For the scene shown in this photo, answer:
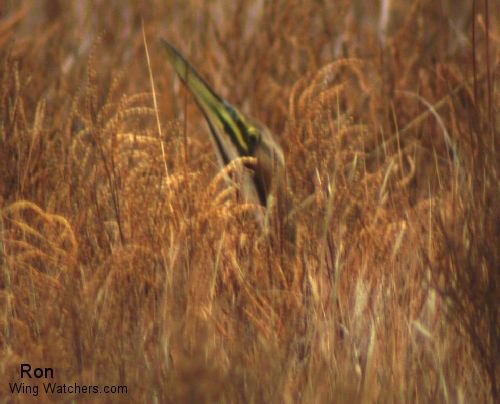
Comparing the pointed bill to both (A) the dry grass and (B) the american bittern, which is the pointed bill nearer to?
(B) the american bittern

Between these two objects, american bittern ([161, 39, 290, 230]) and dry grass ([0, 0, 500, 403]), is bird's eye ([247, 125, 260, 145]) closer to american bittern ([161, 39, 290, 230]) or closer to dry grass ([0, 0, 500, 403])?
american bittern ([161, 39, 290, 230])

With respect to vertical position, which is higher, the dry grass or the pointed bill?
the pointed bill

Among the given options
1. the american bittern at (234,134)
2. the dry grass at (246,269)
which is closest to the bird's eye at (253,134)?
the american bittern at (234,134)

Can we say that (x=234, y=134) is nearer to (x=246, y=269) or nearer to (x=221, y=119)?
(x=221, y=119)

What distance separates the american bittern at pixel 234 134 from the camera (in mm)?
2350

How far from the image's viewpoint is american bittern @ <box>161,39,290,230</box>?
2.35 metres

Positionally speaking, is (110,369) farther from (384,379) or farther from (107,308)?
(384,379)

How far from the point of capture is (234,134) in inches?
94.2

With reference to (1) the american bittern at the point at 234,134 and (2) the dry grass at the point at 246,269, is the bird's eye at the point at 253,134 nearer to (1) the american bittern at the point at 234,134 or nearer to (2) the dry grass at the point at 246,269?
(1) the american bittern at the point at 234,134

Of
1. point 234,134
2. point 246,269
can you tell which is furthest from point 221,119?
point 246,269

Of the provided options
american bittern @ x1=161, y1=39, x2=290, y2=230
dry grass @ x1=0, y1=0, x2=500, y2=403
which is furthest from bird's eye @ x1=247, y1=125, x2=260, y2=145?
dry grass @ x1=0, y1=0, x2=500, y2=403

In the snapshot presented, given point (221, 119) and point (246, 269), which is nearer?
point (246, 269)

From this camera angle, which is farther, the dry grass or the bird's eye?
the bird's eye

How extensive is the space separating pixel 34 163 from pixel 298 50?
117 cm
